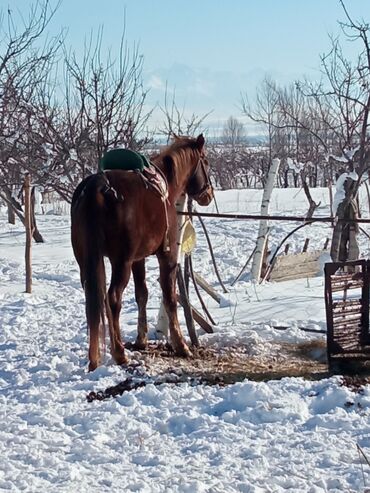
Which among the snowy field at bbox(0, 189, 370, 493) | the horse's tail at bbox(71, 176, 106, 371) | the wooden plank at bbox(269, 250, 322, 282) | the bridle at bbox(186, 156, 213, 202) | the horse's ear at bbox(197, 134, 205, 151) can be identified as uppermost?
the horse's ear at bbox(197, 134, 205, 151)

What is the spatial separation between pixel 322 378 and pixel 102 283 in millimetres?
1838

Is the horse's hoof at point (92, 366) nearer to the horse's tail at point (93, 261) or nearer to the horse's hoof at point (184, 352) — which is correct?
the horse's tail at point (93, 261)

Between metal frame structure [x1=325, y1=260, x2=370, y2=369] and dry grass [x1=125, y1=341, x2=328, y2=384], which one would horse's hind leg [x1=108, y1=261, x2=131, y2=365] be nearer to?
dry grass [x1=125, y1=341, x2=328, y2=384]

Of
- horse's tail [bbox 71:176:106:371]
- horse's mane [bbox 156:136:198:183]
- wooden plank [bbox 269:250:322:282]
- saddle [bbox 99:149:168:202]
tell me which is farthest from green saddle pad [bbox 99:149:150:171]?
wooden plank [bbox 269:250:322:282]

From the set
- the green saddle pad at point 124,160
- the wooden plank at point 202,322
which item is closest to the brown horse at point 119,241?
the green saddle pad at point 124,160

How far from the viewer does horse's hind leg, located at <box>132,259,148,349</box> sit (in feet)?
21.0

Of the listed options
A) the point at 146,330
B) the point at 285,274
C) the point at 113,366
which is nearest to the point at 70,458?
the point at 113,366

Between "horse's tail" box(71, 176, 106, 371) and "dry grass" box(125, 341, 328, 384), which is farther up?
"horse's tail" box(71, 176, 106, 371)

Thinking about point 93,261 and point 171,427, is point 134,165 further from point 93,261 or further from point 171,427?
point 171,427

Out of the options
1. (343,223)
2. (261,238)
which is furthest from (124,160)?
(261,238)

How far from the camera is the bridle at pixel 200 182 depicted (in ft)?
22.4

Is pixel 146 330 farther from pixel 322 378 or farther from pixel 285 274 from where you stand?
pixel 285 274

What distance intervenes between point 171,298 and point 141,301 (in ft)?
1.08

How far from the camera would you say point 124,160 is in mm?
5844
